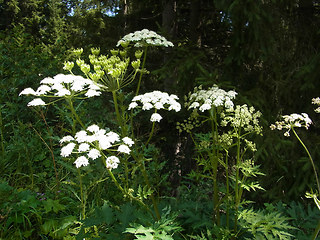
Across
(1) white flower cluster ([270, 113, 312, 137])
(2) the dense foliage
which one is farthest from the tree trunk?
(1) white flower cluster ([270, 113, 312, 137])

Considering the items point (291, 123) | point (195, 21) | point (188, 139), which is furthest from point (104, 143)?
point (195, 21)

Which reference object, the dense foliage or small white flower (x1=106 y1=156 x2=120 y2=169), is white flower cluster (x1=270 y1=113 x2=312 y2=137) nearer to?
the dense foliage

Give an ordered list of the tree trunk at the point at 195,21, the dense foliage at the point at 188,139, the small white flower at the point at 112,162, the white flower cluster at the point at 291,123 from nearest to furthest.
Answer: the small white flower at the point at 112,162 < the white flower cluster at the point at 291,123 < the dense foliage at the point at 188,139 < the tree trunk at the point at 195,21

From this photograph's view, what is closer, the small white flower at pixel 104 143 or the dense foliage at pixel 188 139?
the small white flower at pixel 104 143

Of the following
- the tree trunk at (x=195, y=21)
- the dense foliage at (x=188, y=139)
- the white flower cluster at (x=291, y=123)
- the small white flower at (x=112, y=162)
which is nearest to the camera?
the small white flower at (x=112, y=162)

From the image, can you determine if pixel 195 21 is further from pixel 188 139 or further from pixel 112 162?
pixel 112 162

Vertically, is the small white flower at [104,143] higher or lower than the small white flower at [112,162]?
higher

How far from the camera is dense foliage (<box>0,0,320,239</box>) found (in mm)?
2047

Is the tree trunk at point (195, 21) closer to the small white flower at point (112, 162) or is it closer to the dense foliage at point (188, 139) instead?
the dense foliage at point (188, 139)

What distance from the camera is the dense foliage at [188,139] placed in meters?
2.05

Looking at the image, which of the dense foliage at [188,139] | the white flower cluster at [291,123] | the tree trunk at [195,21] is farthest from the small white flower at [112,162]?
the tree trunk at [195,21]

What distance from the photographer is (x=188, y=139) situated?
4.96 meters

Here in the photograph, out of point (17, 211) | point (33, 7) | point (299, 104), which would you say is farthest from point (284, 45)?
point (33, 7)

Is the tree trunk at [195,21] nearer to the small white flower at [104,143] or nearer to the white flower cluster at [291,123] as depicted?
the white flower cluster at [291,123]
